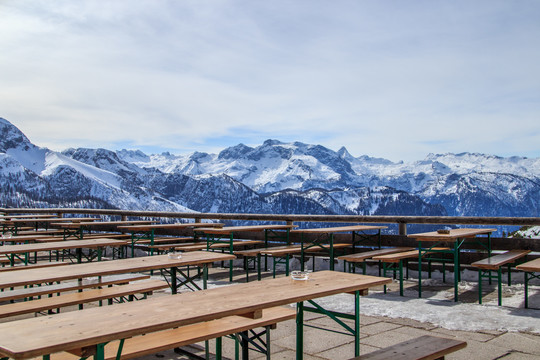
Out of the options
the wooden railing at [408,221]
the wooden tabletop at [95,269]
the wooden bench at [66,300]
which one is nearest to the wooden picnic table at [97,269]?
the wooden tabletop at [95,269]

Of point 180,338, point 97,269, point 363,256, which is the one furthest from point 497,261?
point 97,269

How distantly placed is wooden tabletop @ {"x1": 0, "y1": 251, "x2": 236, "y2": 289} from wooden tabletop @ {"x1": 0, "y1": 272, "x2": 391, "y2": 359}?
1.09 m

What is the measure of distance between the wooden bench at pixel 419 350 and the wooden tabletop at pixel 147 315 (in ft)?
1.38

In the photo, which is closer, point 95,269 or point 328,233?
point 95,269

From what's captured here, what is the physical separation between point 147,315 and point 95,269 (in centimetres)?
178

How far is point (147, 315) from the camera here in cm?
259

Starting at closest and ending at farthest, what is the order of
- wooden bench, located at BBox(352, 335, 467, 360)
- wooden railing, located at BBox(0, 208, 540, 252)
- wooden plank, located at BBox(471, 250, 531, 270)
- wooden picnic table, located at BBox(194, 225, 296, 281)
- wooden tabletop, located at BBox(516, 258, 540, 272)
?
wooden bench, located at BBox(352, 335, 467, 360)
wooden tabletop, located at BBox(516, 258, 540, 272)
wooden plank, located at BBox(471, 250, 531, 270)
wooden railing, located at BBox(0, 208, 540, 252)
wooden picnic table, located at BBox(194, 225, 296, 281)

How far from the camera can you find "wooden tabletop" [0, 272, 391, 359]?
2.15 metres

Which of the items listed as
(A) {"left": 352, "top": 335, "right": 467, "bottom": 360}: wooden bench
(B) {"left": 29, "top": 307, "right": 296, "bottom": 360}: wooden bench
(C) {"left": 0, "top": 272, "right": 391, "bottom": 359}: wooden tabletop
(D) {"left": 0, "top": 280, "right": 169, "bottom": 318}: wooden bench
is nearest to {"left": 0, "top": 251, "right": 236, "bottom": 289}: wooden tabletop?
(D) {"left": 0, "top": 280, "right": 169, "bottom": 318}: wooden bench

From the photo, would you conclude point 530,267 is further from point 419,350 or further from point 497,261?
point 419,350

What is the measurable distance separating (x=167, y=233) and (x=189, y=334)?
7.68 metres

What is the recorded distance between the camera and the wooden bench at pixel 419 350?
9.73ft

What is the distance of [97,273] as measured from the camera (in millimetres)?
3990

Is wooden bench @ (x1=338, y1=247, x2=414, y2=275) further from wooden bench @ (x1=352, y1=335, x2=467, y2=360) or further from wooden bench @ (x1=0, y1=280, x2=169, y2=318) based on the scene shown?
wooden bench @ (x1=352, y1=335, x2=467, y2=360)
